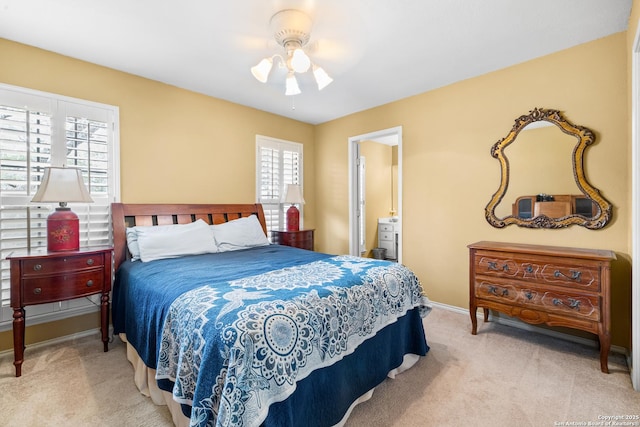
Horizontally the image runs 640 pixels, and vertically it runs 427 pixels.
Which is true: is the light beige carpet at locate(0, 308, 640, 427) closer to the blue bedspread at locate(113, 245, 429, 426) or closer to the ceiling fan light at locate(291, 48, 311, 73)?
the blue bedspread at locate(113, 245, 429, 426)

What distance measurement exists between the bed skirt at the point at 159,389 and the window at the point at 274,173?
2.42m

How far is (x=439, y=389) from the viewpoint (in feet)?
6.33

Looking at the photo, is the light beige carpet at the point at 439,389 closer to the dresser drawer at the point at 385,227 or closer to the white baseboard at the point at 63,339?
the white baseboard at the point at 63,339

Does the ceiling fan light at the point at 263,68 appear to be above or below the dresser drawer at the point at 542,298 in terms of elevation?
above

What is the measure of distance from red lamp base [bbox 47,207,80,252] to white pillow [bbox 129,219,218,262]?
1.51ft

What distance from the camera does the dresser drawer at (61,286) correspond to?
2.15m

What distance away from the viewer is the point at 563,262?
2270mm

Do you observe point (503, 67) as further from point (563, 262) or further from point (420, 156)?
point (563, 262)

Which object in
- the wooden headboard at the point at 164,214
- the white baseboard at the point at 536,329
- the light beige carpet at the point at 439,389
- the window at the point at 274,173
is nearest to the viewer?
the light beige carpet at the point at 439,389

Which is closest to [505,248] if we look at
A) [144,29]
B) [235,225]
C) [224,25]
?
[235,225]

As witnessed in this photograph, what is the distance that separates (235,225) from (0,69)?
2.31m

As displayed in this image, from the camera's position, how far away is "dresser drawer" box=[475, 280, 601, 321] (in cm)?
217

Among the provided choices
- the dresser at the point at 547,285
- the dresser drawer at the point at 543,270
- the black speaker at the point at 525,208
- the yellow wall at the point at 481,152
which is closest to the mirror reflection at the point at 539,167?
the black speaker at the point at 525,208

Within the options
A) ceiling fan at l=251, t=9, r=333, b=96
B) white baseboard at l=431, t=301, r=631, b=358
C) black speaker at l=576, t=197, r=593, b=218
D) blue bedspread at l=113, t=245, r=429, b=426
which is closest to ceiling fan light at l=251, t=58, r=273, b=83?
ceiling fan at l=251, t=9, r=333, b=96
